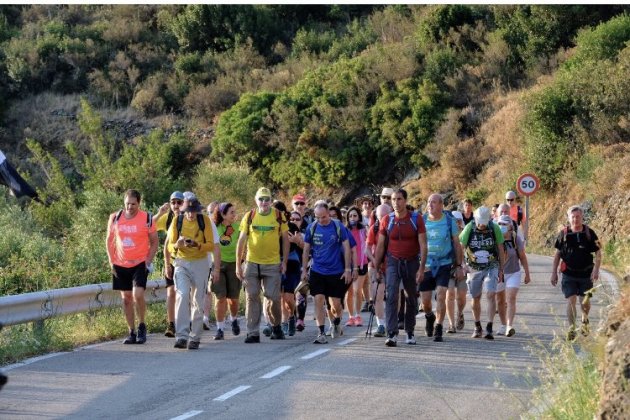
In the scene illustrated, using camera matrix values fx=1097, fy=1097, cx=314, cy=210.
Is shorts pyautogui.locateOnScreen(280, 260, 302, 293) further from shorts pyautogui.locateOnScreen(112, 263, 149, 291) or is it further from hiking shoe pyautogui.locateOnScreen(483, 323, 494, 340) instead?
hiking shoe pyautogui.locateOnScreen(483, 323, 494, 340)

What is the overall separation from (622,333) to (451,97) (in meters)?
44.3

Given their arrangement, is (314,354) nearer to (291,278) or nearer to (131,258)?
(291,278)

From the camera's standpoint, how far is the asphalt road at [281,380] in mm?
9664

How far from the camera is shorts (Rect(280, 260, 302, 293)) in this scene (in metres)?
15.9

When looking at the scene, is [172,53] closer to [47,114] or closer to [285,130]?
[47,114]

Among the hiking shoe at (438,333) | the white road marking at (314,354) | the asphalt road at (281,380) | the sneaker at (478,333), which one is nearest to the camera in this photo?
the asphalt road at (281,380)

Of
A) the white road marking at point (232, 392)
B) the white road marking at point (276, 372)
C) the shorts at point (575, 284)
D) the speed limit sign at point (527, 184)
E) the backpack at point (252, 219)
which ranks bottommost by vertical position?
the white road marking at point (232, 392)

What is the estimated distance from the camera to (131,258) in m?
14.4

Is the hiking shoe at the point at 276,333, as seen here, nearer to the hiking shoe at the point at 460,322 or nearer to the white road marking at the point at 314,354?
the white road marking at the point at 314,354

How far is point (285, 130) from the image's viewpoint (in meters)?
50.4

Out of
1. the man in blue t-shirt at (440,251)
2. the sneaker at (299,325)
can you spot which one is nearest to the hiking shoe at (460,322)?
the man in blue t-shirt at (440,251)

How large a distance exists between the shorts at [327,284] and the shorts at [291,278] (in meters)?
0.81

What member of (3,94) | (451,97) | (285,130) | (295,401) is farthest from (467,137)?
(295,401)

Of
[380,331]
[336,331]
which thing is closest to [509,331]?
[380,331]
